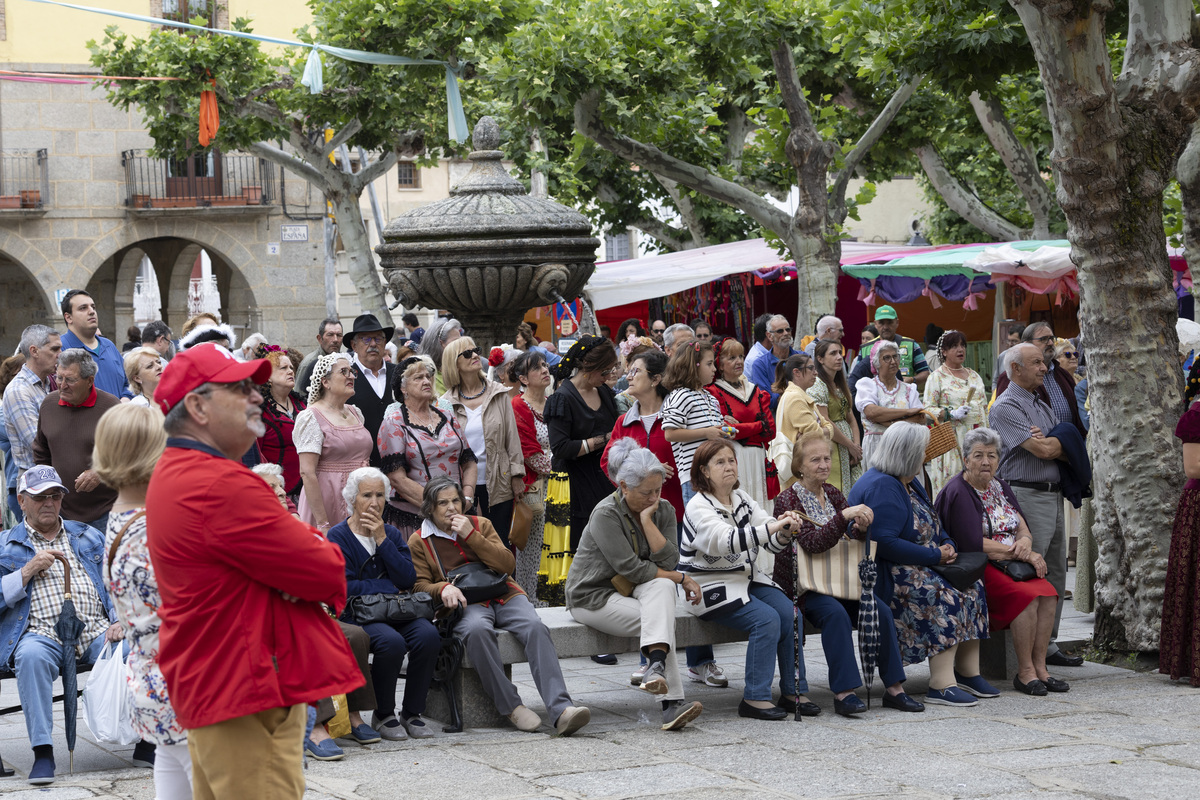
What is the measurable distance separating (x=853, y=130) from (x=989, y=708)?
15496 millimetres

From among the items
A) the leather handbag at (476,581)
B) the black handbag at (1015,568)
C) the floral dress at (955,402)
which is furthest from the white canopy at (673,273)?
the leather handbag at (476,581)

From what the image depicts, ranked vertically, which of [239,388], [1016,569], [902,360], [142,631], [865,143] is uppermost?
[865,143]

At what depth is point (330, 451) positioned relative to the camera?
730 cm

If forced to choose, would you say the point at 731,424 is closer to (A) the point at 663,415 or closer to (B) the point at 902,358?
(A) the point at 663,415

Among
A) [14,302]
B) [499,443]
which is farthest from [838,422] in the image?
[14,302]

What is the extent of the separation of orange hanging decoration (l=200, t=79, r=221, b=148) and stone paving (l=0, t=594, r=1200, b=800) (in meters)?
15.2

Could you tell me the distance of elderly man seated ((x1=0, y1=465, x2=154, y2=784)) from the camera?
5.82 metres

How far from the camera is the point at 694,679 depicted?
24.8ft

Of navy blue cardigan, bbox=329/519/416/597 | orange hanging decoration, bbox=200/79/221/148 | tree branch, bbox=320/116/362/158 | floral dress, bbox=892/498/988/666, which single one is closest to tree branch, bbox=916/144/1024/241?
tree branch, bbox=320/116/362/158

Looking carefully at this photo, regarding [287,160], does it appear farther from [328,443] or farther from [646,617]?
[646,617]

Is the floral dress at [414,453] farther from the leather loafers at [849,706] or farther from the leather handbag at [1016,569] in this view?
the leather handbag at [1016,569]

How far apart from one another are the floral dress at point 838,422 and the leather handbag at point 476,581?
11.4ft

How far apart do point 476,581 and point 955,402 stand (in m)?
4.54

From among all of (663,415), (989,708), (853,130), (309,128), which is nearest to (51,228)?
(309,128)
